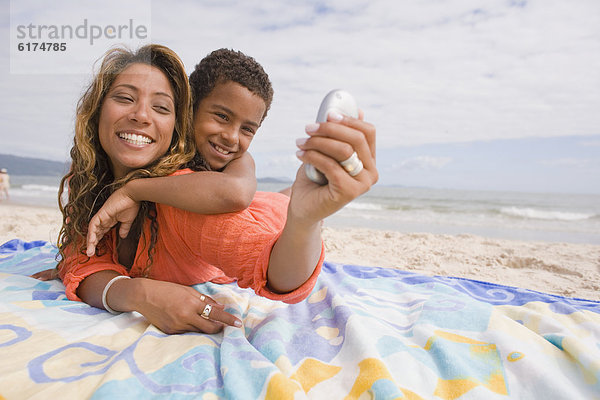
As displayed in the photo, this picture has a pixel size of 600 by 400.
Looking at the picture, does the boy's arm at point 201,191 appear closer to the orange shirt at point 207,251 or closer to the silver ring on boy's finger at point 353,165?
the orange shirt at point 207,251

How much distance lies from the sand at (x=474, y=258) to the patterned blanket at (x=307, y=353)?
50.3 inches

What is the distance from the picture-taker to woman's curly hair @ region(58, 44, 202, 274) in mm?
1788

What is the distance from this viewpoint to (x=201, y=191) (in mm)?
1463

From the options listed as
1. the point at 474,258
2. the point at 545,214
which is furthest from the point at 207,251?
the point at 545,214

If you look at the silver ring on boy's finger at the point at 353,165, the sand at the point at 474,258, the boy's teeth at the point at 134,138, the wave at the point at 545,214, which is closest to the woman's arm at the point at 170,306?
the boy's teeth at the point at 134,138

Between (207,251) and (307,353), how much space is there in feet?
1.88

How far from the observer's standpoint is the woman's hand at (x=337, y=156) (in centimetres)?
91

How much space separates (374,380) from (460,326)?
0.66 m

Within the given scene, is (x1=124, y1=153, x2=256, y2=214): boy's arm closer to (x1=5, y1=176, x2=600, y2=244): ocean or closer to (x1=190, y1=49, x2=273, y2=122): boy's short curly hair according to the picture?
(x1=190, y1=49, x2=273, y2=122): boy's short curly hair

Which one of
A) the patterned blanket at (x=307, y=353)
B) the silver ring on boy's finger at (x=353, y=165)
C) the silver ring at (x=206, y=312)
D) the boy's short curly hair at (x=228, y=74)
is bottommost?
the patterned blanket at (x=307, y=353)

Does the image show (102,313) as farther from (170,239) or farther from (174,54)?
(174,54)

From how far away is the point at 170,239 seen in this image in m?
1.79

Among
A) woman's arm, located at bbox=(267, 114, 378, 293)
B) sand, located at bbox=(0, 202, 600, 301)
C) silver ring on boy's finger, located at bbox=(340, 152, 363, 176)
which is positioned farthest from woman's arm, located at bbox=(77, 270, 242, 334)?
sand, located at bbox=(0, 202, 600, 301)

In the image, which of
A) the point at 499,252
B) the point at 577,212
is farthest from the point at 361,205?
the point at 499,252
